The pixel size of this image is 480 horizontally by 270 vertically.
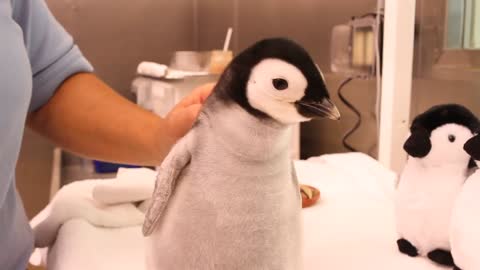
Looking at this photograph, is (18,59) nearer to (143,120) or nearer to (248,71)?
(143,120)

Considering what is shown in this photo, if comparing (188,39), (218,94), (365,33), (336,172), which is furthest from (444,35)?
(188,39)

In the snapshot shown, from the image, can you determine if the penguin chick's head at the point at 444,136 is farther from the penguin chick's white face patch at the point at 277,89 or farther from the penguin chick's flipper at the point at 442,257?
the penguin chick's white face patch at the point at 277,89

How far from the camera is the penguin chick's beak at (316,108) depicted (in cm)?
28

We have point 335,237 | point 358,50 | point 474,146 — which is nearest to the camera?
point 474,146

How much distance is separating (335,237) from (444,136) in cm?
15

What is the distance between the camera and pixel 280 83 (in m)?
0.28

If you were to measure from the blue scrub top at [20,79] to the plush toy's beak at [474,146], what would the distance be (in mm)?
361

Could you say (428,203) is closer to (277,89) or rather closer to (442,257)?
(442,257)

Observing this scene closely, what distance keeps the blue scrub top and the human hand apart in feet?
0.43

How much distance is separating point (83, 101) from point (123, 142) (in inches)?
3.0

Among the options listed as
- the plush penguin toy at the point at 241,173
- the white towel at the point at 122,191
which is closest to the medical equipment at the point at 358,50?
the white towel at the point at 122,191

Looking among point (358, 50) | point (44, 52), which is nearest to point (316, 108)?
point (44, 52)

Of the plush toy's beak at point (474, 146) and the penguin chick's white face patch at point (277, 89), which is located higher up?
the penguin chick's white face patch at point (277, 89)

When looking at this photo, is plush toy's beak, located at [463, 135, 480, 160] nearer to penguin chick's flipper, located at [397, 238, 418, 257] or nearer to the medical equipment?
penguin chick's flipper, located at [397, 238, 418, 257]
